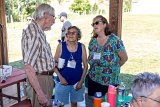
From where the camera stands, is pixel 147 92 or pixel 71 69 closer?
pixel 147 92

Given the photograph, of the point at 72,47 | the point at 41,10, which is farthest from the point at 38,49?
the point at 72,47

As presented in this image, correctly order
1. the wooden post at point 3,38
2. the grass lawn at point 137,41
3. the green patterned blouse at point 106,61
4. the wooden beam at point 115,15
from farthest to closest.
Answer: the grass lawn at point 137,41 → the wooden post at point 3,38 → the wooden beam at point 115,15 → the green patterned blouse at point 106,61

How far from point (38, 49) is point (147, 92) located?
105cm

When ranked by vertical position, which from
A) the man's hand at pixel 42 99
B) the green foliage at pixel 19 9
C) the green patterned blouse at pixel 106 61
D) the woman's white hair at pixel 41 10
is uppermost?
the green foliage at pixel 19 9

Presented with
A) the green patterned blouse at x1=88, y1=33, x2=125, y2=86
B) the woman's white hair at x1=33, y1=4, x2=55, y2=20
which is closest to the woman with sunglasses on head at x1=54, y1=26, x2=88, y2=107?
the green patterned blouse at x1=88, y1=33, x2=125, y2=86

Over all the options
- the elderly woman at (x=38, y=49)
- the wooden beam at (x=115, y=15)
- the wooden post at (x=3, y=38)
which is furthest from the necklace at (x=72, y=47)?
the wooden post at (x=3, y=38)

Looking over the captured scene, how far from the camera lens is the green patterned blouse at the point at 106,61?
263 centimetres

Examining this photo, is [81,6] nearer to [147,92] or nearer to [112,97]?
[112,97]

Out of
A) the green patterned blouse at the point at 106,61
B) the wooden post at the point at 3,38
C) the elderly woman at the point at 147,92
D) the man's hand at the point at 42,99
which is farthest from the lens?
the wooden post at the point at 3,38

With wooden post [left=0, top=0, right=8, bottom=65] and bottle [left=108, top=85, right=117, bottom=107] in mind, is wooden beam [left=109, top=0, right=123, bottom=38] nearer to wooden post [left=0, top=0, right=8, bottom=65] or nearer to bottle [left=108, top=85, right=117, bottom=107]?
bottle [left=108, top=85, right=117, bottom=107]

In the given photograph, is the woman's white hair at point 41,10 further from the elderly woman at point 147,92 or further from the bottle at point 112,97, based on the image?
the elderly woman at point 147,92

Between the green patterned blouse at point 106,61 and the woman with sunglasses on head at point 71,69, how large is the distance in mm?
112

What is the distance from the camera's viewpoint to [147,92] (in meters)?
1.25

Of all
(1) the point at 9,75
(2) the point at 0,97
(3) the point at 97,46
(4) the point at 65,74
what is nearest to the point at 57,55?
(4) the point at 65,74
